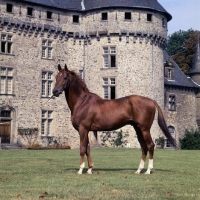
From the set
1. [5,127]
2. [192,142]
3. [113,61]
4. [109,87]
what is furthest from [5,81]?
[192,142]

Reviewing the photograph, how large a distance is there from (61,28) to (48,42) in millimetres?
1747

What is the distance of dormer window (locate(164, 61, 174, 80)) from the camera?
42156mm

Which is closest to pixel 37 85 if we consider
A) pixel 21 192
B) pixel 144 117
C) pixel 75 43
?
pixel 75 43

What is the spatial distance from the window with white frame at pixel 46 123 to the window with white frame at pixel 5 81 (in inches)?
134

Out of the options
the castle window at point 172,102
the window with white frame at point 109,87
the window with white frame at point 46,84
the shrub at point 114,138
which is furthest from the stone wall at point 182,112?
the window with white frame at point 46,84

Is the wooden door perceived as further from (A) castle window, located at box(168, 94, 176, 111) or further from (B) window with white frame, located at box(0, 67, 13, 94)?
(A) castle window, located at box(168, 94, 176, 111)

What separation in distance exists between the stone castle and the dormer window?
461 cm

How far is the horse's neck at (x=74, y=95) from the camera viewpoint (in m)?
11.0

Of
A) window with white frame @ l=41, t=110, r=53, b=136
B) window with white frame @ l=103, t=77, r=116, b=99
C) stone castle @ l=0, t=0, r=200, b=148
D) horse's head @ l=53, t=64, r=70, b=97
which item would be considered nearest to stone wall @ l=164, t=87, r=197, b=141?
stone castle @ l=0, t=0, r=200, b=148

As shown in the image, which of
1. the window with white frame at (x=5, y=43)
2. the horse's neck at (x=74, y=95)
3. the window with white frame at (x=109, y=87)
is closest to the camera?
the horse's neck at (x=74, y=95)

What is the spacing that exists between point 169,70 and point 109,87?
9.46m

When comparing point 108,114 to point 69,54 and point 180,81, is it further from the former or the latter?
point 180,81

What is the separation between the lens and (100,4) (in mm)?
36219

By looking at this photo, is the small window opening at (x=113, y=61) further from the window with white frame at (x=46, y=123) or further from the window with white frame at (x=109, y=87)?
the window with white frame at (x=46, y=123)
